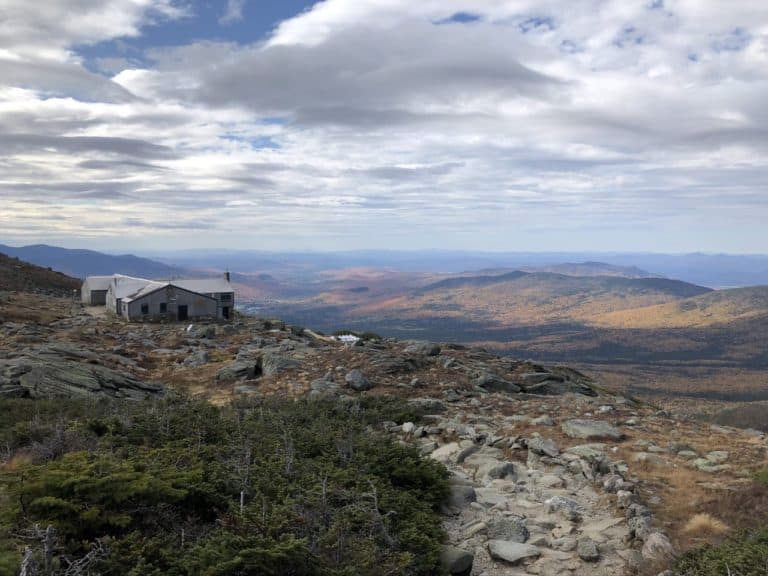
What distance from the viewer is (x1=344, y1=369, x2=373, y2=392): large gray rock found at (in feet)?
70.1

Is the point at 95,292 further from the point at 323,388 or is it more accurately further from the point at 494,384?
the point at 494,384

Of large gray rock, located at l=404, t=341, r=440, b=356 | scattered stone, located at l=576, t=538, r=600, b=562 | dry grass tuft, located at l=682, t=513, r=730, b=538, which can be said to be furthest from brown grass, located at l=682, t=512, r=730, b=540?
large gray rock, located at l=404, t=341, r=440, b=356

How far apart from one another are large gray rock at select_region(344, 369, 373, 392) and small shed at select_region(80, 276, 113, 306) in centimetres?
4759

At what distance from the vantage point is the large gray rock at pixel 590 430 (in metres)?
15.1

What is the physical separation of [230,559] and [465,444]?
9.66 meters

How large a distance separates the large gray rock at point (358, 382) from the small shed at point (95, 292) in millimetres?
47590

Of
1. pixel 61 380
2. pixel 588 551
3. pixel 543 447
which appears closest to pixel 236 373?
pixel 61 380

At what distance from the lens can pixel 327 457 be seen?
10.9 metres

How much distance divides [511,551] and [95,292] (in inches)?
2427

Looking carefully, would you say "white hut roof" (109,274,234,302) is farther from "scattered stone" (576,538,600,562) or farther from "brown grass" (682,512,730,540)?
"brown grass" (682,512,730,540)

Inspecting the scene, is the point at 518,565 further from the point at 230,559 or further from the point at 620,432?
the point at 620,432

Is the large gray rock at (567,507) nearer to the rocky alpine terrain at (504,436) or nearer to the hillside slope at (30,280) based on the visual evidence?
the rocky alpine terrain at (504,436)

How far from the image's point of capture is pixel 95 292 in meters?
59.2

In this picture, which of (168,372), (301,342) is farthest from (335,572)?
(301,342)
